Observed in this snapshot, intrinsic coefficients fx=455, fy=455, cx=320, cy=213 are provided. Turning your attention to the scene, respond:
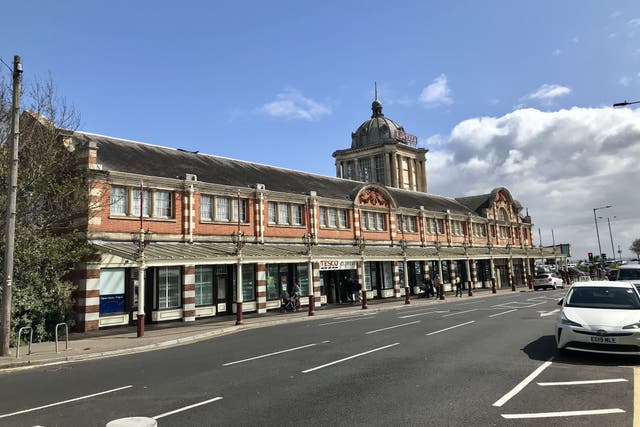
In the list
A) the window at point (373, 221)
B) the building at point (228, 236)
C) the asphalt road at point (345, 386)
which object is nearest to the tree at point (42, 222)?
the building at point (228, 236)

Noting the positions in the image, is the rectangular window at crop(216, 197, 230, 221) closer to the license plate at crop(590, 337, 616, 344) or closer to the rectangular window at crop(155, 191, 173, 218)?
the rectangular window at crop(155, 191, 173, 218)

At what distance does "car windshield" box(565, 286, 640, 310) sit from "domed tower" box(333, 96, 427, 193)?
7081 cm

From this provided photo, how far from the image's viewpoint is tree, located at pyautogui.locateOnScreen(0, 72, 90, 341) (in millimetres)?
16453

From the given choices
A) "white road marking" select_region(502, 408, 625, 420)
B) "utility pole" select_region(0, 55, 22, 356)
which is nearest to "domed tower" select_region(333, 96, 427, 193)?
"utility pole" select_region(0, 55, 22, 356)

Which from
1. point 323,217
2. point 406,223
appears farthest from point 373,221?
point 323,217

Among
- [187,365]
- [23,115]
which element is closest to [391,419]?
[187,365]

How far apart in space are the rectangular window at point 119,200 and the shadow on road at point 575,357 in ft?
60.0

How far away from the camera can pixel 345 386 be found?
26.1ft

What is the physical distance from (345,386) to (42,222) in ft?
50.1

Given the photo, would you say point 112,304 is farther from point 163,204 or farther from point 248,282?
point 248,282

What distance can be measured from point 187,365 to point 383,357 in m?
4.69

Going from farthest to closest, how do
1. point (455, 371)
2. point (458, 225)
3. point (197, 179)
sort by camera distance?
point (458, 225)
point (197, 179)
point (455, 371)

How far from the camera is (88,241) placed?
19.9 m

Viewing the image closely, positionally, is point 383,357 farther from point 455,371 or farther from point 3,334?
point 3,334
